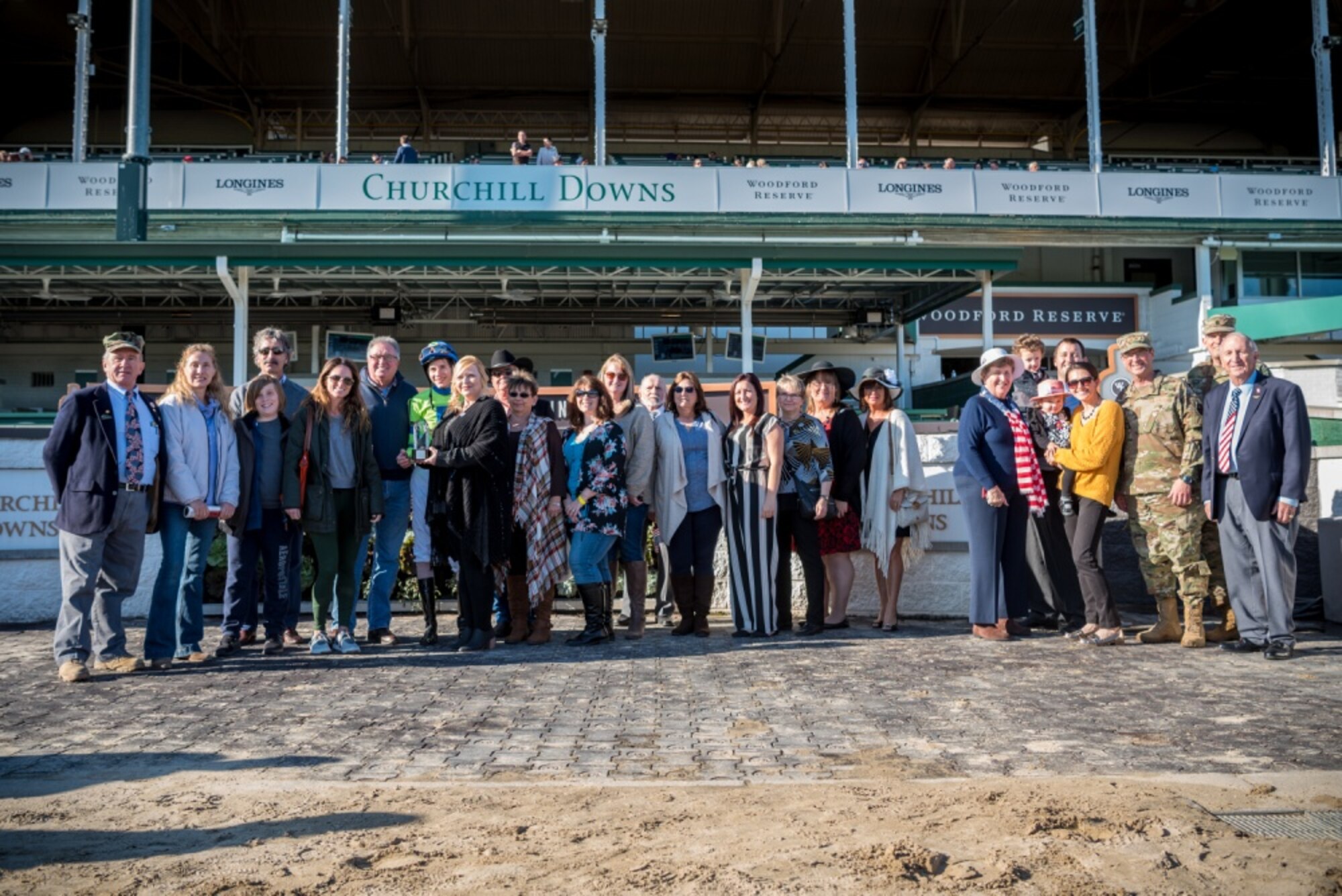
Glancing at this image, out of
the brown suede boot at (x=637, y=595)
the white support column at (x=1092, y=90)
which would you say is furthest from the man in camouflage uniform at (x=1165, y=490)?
the white support column at (x=1092, y=90)


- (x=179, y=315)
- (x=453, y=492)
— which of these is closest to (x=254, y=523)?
(x=453, y=492)

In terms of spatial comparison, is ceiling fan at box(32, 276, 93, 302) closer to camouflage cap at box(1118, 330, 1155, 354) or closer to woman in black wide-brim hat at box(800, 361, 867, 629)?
woman in black wide-brim hat at box(800, 361, 867, 629)

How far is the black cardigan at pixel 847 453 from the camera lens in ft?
26.3

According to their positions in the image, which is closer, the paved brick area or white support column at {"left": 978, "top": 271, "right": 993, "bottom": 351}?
the paved brick area

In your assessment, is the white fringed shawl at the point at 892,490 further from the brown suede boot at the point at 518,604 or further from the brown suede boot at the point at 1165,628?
the brown suede boot at the point at 518,604

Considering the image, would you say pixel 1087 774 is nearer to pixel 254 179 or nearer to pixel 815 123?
pixel 254 179

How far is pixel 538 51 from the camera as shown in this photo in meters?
30.7

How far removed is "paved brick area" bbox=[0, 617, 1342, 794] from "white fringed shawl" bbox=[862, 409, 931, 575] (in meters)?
1.10

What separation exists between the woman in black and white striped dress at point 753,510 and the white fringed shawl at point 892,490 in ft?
2.58

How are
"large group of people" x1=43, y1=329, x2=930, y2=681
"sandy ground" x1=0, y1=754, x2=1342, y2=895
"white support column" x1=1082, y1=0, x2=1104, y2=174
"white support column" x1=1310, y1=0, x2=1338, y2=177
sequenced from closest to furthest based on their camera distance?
"sandy ground" x1=0, y1=754, x2=1342, y2=895 < "large group of people" x1=43, y1=329, x2=930, y2=681 < "white support column" x1=1082, y1=0, x2=1104, y2=174 < "white support column" x1=1310, y1=0, x2=1338, y2=177

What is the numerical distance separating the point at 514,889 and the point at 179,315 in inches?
912

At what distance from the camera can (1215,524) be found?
7.26 m

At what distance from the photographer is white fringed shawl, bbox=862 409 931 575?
805 centimetres

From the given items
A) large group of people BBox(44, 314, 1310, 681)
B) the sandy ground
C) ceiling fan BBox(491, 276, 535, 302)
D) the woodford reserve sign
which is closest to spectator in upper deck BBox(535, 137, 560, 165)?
ceiling fan BBox(491, 276, 535, 302)
